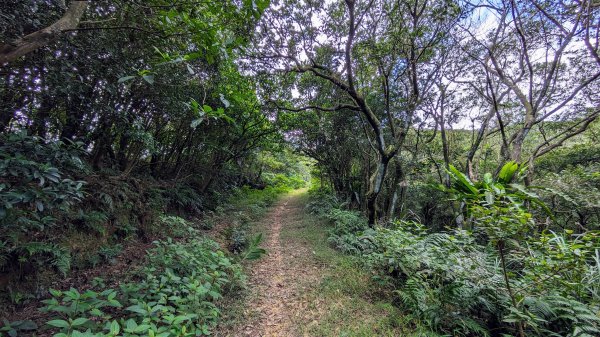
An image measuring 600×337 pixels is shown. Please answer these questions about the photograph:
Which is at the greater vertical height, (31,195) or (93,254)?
(31,195)

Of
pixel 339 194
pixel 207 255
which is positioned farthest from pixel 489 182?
pixel 339 194

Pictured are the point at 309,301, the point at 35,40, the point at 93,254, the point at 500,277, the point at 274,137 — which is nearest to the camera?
the point at 35,40

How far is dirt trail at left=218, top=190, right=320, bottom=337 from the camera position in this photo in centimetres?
323

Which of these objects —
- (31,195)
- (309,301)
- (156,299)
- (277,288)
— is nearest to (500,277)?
(309,301)

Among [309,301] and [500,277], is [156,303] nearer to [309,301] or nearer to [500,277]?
[309,301]

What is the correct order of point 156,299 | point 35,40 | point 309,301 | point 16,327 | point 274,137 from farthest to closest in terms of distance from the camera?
1. point 274,137
2. point 309,301
3. point 156,299
4. point 16,327
5. point 35,40

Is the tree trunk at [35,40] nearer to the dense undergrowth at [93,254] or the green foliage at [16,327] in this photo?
the dense undergrowth at [93,254]

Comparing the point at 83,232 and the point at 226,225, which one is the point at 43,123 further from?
the point at 226,225

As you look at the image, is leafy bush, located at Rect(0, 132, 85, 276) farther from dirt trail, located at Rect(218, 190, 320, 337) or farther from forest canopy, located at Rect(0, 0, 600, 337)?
dirt trail, located at Rect(218, 190, 320, 337)

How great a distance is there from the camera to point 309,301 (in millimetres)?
3779

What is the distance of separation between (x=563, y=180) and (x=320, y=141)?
27.6ft

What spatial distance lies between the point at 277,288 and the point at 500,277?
3.37m

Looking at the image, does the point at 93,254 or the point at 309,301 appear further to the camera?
the point at 93,254

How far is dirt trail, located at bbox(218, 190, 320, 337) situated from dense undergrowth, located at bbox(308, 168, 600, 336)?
157cm
